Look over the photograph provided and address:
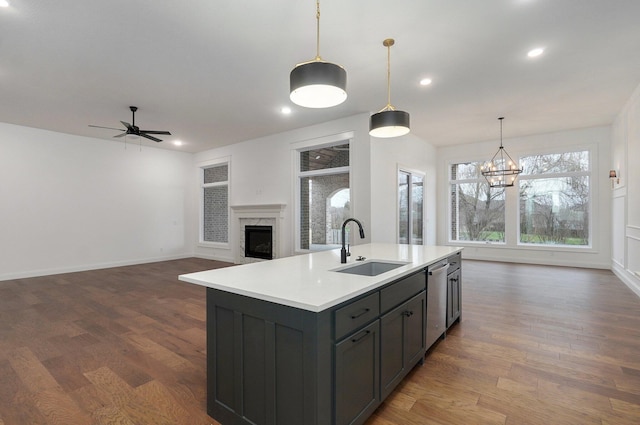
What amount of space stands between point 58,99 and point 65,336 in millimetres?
3804

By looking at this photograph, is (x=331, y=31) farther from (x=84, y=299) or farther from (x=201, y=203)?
(x=201, y=203)

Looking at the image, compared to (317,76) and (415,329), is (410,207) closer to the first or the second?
(415,329)

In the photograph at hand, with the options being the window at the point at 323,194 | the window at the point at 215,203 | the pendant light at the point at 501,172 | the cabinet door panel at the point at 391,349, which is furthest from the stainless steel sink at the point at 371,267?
the window at the point at 215,203

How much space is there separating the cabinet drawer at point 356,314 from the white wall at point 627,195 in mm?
5177

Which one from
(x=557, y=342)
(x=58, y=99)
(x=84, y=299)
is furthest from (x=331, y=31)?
(x=84, y=299)

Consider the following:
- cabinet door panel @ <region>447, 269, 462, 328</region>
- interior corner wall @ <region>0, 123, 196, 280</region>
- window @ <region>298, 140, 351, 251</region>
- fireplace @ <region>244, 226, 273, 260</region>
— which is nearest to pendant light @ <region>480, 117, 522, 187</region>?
window @ <region>298, 140, 351, 251</region>

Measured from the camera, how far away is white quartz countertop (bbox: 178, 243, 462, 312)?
4.99 feet

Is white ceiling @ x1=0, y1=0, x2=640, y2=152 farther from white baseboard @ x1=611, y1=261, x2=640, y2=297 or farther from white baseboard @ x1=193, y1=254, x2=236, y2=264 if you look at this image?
white baseboard @ x1=193, y1=254, x2=236, y2=264

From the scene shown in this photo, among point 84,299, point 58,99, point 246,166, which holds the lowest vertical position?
point 84,299

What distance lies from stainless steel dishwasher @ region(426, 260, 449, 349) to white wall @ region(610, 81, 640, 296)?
3.82m

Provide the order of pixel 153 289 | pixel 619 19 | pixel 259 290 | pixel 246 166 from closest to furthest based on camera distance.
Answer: pixel 259 290 → pixel 619 19 → pixel 153 289 → pixel 246 166

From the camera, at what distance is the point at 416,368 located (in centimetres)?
253

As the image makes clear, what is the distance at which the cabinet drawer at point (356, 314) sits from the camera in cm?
156

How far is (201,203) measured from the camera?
29.6ft
